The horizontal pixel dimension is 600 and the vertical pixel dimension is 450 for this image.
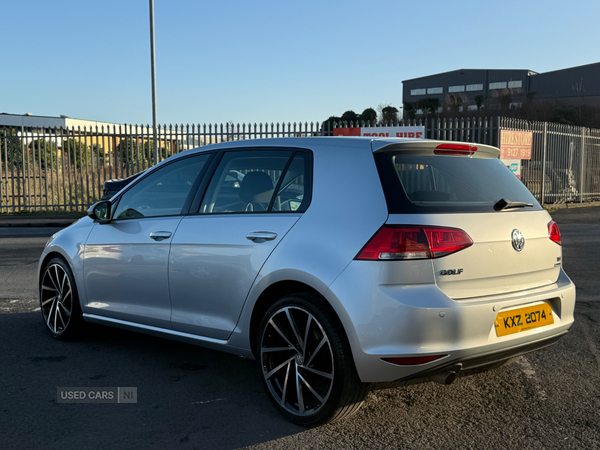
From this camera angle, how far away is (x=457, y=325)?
3.09 m

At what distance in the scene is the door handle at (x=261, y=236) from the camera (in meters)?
3.62

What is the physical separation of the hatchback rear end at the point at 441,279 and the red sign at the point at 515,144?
14.5 metres

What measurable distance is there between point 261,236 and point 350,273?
2.42 ft

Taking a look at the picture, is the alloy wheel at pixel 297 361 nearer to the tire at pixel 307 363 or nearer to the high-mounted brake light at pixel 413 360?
the tire at pixel 307 363

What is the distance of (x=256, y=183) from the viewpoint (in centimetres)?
404

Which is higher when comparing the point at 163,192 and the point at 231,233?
the point at 163,192

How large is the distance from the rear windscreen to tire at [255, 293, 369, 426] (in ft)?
2.43

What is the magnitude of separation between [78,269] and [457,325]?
10.8 ft

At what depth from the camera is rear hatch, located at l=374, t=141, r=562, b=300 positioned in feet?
10.4

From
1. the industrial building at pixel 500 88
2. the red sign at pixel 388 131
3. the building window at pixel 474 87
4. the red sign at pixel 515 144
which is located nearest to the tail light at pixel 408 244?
the red sign at pixel 388 131

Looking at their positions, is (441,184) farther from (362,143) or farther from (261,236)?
Result: (261,236)

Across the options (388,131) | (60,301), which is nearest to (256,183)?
(60,301)

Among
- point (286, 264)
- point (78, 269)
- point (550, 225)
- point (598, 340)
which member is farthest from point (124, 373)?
point (598, 340)

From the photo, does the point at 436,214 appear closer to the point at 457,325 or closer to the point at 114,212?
the point at 457,325
